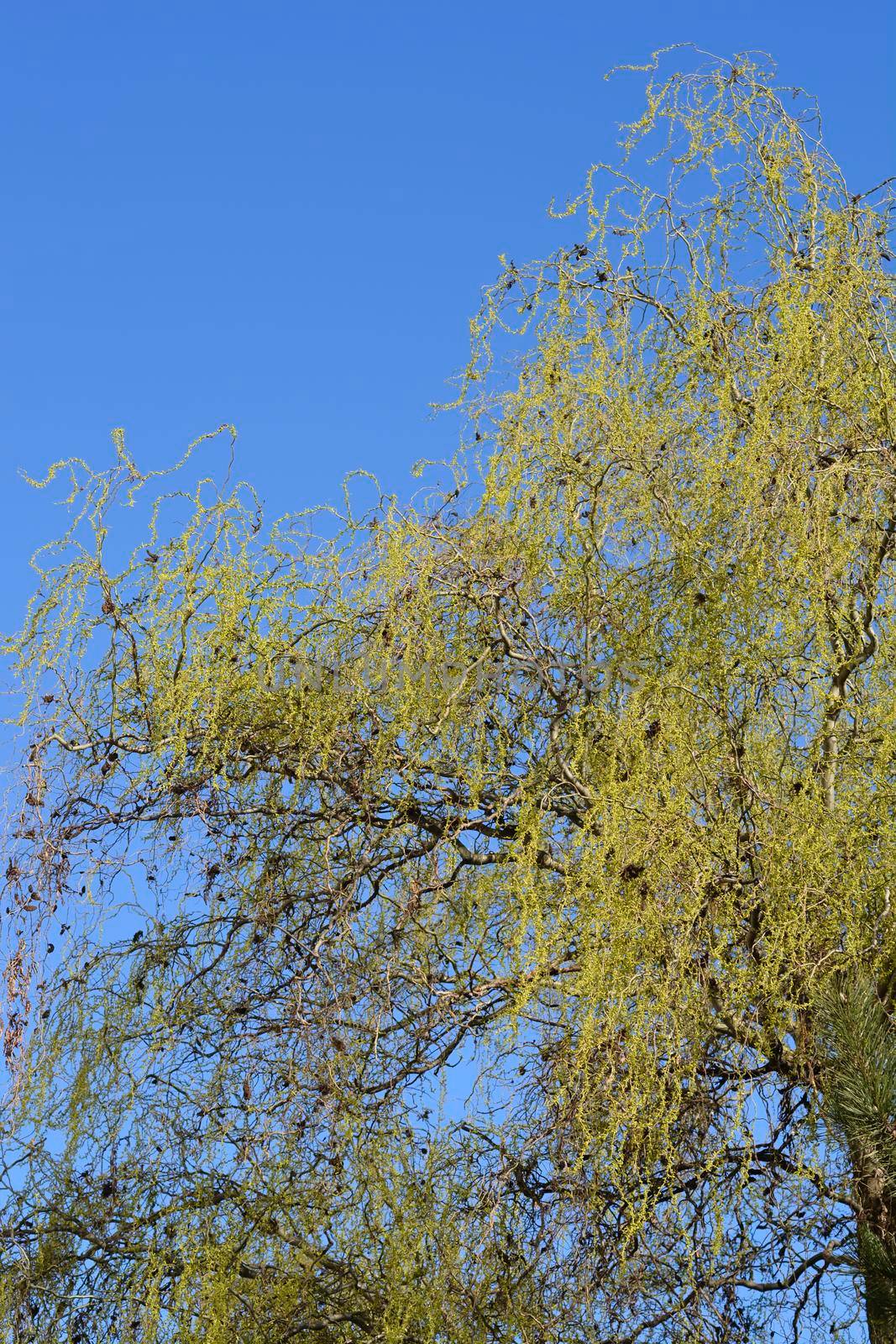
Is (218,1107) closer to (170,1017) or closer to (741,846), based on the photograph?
(170,1017)

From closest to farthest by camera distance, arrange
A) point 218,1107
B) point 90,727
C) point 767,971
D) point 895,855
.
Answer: point 767,971 → point 895,855 → point 218,1107 → point 90,727

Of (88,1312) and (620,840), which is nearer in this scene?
(620,840)

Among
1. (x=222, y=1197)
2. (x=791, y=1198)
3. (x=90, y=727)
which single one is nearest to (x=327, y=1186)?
(x=222, y=1197)

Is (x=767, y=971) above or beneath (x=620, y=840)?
beneath

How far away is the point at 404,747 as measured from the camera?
458 centimetres

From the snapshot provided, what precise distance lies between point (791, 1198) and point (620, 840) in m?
1.00

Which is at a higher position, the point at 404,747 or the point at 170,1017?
the point at 404,747

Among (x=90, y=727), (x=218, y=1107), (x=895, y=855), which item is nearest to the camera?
(x=895, y=855)

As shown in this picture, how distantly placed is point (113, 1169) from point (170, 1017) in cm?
44

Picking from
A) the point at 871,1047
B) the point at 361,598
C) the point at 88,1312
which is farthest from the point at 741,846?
the point at 88,1312

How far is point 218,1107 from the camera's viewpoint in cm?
434

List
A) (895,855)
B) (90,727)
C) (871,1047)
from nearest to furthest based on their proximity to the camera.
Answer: (871,1047) → (895,855) → (90,727)

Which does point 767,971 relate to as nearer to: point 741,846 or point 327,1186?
point 741,846

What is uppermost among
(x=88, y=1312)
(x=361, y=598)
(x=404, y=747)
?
(x=361, y=598)
